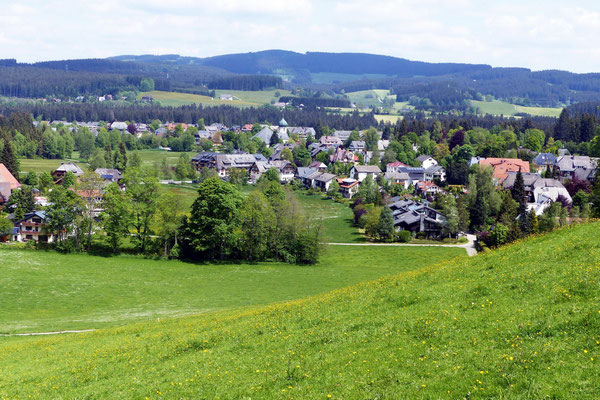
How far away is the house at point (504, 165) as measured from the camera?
115 meters

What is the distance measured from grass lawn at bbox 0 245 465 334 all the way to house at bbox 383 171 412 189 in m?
55.6

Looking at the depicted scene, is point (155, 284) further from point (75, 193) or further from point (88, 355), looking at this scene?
point (88, 355)

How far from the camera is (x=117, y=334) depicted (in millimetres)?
27016

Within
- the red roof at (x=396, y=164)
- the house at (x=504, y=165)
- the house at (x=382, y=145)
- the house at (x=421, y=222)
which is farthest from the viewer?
the house at (x=382, y=145)

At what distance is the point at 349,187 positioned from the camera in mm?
119688

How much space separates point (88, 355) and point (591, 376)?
Result: 18967 mm

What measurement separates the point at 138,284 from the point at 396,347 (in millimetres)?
36525

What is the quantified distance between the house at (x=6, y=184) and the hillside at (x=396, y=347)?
78486mm

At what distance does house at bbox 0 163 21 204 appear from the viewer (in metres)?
92.9

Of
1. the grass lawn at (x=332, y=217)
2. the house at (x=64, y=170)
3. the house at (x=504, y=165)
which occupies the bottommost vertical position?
the grass lawn at (x=332, y=217)

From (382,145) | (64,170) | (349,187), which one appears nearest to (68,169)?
(64,170)

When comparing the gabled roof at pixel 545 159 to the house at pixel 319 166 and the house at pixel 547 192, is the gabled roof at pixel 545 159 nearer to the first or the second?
the house at pixel 547 192

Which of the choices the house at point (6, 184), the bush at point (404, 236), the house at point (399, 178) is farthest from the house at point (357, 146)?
the house at point (6, 184)

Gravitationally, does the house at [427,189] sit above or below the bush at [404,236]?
above
